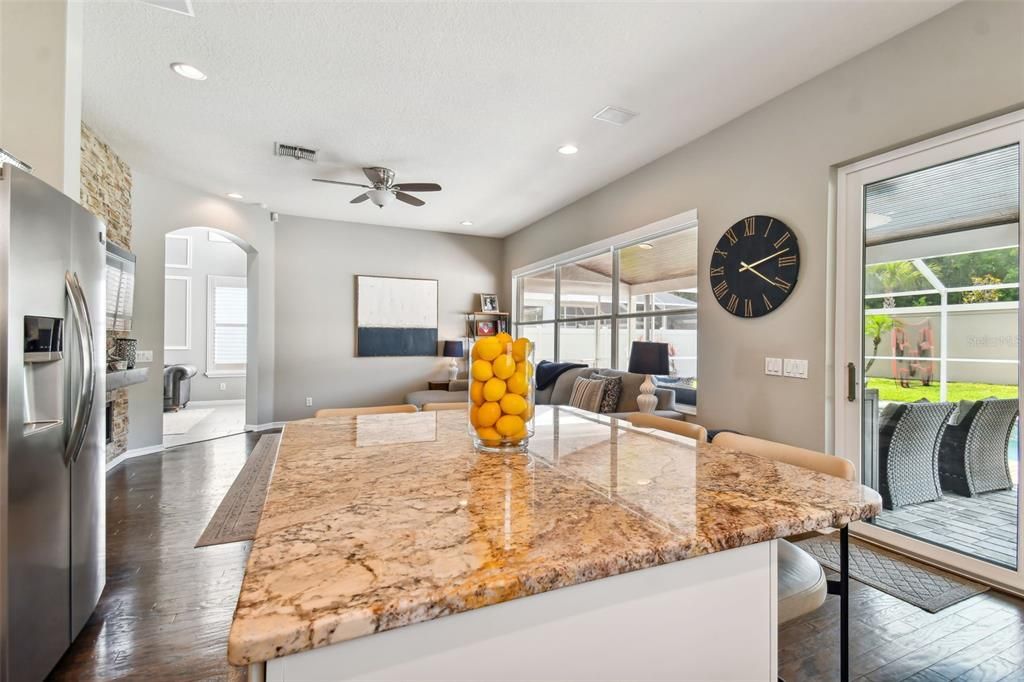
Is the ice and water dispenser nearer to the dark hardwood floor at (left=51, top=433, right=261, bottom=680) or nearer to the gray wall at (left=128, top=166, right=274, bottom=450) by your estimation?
the dark hardwood floor at (left=51, top=433, right=261, bottom=680)

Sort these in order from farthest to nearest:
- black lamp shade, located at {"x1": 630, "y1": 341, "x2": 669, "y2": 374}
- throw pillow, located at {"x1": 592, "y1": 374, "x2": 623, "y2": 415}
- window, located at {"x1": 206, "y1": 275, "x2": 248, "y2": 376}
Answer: window, located at {"x1": 206, "y1": 275, "x2": 248, "y2": 376}
throw pillow, located at {"x1": 592, "y1": 374, "x2": 623, "y2": 415}
black lamp shade, located at {"x1": 630, "y1": 341, "x2": 669, "y2": 374}

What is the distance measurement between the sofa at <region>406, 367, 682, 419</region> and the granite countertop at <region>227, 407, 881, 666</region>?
1.98 meters

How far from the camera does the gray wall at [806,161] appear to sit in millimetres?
2143

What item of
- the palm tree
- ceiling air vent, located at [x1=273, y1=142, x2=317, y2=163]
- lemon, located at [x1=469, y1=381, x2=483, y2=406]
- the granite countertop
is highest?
ceiling air vent, located at [x1=273, y1=142, x2=317, y2=163]

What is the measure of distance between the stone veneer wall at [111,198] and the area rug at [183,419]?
4.48 ft

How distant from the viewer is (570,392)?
495 cm

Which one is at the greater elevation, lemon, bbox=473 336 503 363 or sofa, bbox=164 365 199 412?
lemon, bbox=473 336 503 363

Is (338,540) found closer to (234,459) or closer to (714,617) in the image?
(714,617)

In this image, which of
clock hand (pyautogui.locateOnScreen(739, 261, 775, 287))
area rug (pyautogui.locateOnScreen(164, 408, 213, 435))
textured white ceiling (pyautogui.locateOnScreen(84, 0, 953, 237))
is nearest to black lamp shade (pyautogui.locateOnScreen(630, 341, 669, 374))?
clock hand (pyautogui.locateOnScreen(739, 261, 775, 287))

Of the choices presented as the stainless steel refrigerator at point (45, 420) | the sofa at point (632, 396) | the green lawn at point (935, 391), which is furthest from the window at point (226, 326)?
the green lawn at point (935, 391)

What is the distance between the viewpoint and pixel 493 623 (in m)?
0.61

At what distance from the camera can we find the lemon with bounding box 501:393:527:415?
1.18 metres

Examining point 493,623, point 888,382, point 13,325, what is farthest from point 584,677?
point 888,382

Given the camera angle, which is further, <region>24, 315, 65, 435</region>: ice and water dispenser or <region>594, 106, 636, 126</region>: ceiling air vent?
<region>594, 106, 636, 126</region>: ceiling air vent
